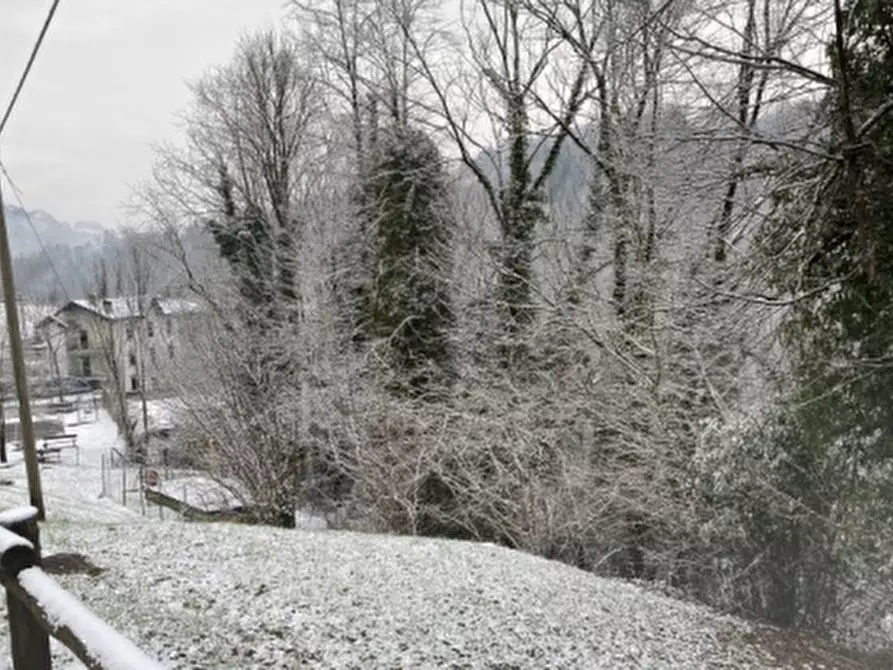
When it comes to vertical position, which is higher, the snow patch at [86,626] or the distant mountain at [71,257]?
the distant mountain at [71,257]

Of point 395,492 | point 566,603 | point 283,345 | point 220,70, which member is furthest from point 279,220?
point 566,603

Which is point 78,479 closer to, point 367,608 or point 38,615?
point 367,608

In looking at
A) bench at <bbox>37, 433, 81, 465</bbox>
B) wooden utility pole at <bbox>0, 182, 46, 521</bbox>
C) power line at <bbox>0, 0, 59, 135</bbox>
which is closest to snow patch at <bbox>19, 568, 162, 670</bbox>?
power line at <bbox>0, 0, 59, 135</bbox>

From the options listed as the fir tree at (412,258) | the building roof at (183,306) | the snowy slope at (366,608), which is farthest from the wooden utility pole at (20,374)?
the building roof at (183,306)

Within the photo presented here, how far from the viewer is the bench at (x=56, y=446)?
25.0 metres

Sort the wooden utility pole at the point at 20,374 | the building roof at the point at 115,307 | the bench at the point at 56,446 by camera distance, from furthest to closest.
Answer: the building roof at the point at 115,307 < the bench at the point at 56,446 < the wooden utility pole at the point at 20,374

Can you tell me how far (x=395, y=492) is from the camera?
10562 millimetres

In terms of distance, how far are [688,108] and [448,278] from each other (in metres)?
6.73

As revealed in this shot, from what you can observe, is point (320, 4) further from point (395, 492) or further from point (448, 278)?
point (395, 492)

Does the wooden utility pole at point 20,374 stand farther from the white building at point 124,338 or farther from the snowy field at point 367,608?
the white building at point 124,338

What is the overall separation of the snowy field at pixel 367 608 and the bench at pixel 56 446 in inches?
830

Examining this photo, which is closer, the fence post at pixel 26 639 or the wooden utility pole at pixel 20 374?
the fence post at pixel 26 639

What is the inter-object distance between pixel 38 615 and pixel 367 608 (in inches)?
129

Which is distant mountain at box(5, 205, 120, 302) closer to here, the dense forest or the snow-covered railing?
the dense forest
